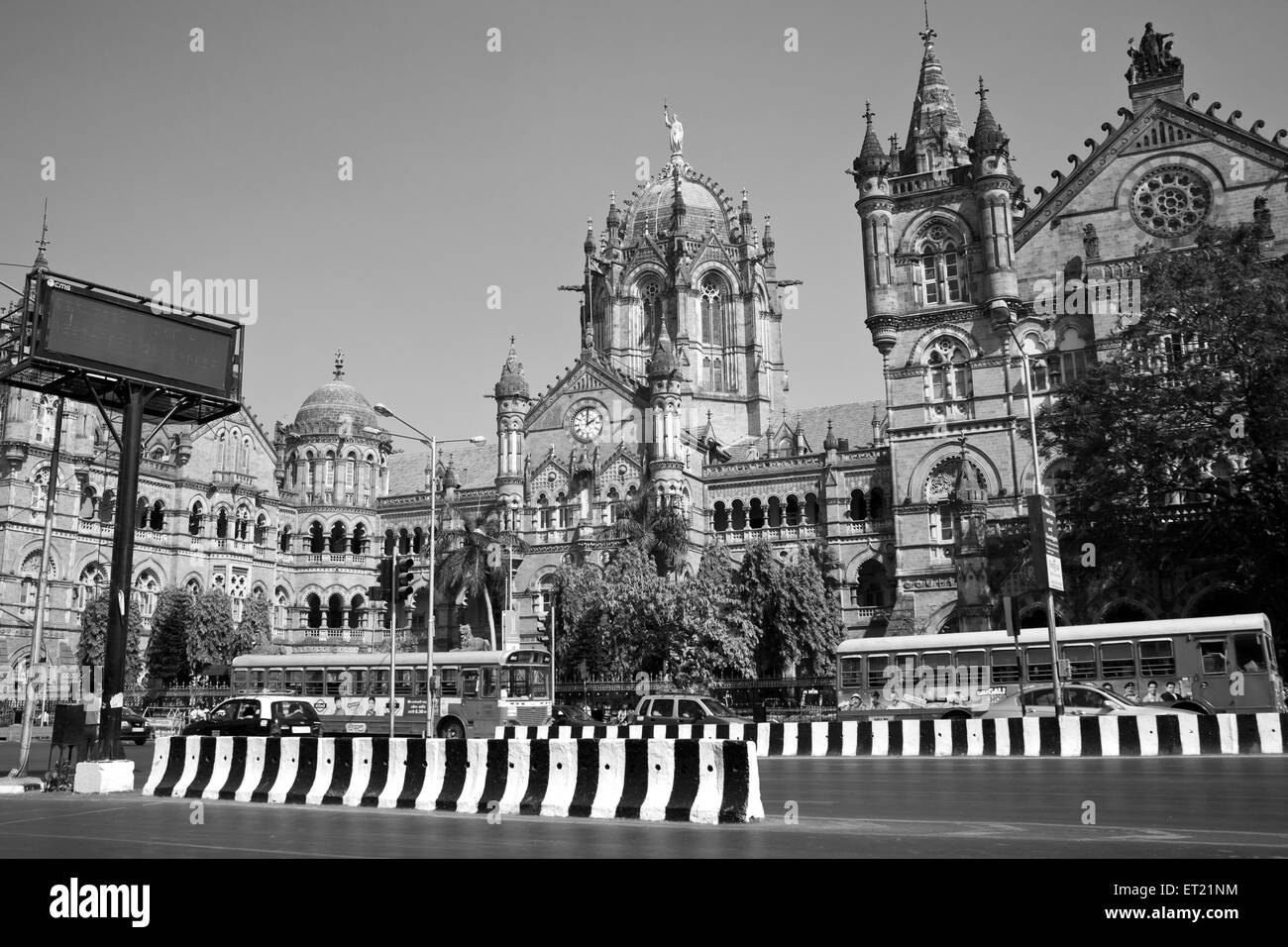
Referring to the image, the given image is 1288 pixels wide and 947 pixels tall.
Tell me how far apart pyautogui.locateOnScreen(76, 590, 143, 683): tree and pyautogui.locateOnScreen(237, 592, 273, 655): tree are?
14.6 feet

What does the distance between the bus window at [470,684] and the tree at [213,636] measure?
23063mm

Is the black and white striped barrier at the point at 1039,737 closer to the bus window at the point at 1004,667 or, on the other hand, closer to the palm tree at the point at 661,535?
the bus window at the point at 1004,667

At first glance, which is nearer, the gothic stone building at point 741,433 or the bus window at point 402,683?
the bus window at point 402,683

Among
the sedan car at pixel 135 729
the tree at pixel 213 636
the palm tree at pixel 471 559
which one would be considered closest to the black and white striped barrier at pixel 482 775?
the sedan car at pixel 135 729

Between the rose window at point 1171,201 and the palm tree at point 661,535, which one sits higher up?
the rose window at point 1171,201

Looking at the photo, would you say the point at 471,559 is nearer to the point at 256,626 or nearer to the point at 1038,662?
the point at 256,626

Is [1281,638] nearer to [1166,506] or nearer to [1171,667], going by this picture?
[1166,506]

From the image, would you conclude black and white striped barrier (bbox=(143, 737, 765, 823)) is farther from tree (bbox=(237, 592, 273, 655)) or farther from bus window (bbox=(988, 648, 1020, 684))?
tree (bbox=(237, 592, 273, 655))

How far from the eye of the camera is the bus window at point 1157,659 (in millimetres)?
30500

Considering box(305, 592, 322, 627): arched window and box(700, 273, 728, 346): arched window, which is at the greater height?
box(700, 273, 728, 346): arched window

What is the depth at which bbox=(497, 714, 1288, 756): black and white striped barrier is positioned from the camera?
21.8m

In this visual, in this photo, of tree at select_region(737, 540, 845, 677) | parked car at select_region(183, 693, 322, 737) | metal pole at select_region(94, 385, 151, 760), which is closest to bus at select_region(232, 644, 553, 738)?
parked car at select_region(183, 693, 322, 737)
